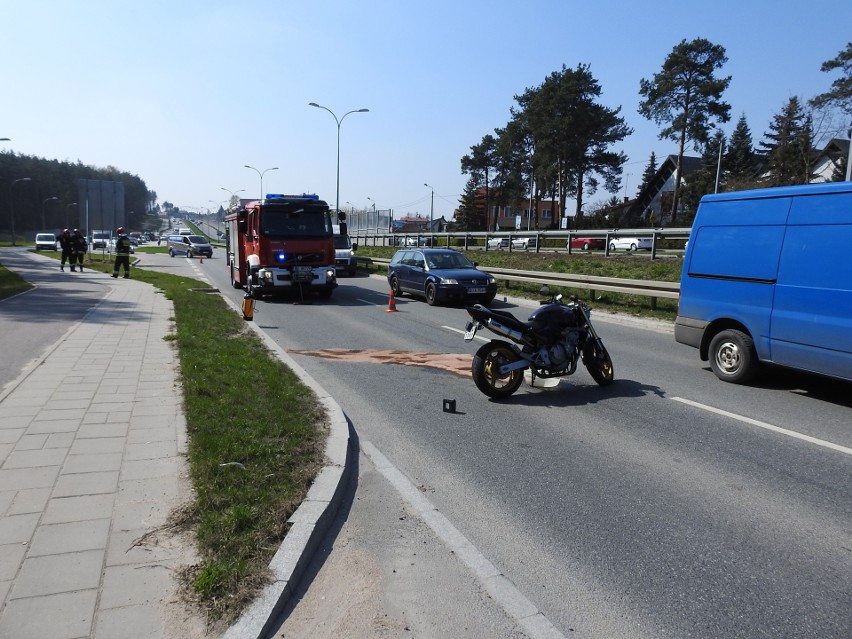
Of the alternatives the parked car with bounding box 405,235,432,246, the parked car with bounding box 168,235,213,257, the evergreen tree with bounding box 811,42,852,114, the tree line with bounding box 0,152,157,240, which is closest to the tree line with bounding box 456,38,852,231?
the evergreen tree with bounding box 811,42,852,114

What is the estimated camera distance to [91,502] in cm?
396

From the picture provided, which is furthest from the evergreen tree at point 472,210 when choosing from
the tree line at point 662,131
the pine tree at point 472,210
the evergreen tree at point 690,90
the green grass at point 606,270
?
the green grass at point 606,270

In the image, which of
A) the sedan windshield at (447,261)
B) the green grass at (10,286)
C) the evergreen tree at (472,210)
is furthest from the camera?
the evergreen tree at (472,210)

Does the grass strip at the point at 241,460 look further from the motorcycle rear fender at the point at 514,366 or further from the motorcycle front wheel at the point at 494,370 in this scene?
the motorcycle rear fender at the point at 514,366

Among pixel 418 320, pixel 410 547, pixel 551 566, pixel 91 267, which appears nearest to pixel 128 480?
pixel 410 547

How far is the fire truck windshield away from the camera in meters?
17.4

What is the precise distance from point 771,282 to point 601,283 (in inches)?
346

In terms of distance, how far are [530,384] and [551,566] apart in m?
4.48

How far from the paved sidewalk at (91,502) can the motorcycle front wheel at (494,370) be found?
3.30m

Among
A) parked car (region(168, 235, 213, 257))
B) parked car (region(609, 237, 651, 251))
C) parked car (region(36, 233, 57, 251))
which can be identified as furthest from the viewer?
parked car (region(36, 233, 57, 251))

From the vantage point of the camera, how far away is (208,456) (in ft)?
15.3

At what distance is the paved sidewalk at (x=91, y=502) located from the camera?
283 cm

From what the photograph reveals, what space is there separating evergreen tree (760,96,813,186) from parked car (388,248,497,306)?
30.7 meters

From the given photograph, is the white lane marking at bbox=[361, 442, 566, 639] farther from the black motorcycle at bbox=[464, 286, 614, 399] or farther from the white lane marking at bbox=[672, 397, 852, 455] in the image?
the white lane marking at bbox=[672, 397, 852, 455]
